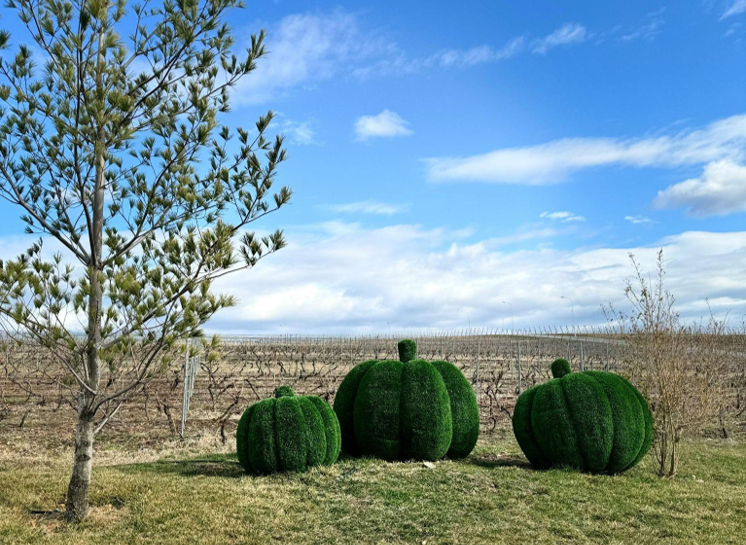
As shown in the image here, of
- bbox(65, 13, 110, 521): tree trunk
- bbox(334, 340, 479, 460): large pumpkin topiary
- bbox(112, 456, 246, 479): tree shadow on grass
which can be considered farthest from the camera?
bbox(334, 340, 479, 460): large pumpkin topiary

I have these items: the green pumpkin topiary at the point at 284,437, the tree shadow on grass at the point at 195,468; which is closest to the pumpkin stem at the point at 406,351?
the green pumpkin topiary at the point at 284,437

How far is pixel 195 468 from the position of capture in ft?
27.4

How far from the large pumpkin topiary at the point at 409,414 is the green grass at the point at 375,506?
1.05ft

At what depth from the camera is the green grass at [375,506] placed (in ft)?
19.6

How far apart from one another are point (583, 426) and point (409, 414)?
2.46 meters

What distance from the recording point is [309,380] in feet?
82.7

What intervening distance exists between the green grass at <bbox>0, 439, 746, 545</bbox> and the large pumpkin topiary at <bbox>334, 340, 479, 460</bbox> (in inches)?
12.6

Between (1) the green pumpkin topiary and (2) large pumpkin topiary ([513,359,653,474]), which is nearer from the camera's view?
(1) the green pumpkin topiary

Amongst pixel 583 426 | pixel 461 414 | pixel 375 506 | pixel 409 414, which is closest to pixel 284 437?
pixel 375 506

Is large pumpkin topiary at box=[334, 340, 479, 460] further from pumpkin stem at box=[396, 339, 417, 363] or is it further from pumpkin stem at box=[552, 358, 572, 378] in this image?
pumpkin stem at box=[552, 358, 572, 378]

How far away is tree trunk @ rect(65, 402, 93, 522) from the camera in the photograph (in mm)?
6289

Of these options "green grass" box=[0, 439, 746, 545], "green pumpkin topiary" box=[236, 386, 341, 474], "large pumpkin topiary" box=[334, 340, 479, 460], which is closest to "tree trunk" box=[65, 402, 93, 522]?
"green grass" box=[0, 439, 746, 545]

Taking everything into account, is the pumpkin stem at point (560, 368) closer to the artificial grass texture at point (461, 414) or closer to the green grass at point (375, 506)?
the artificial grass texture at point (461, 414)

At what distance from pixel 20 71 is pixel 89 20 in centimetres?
104
